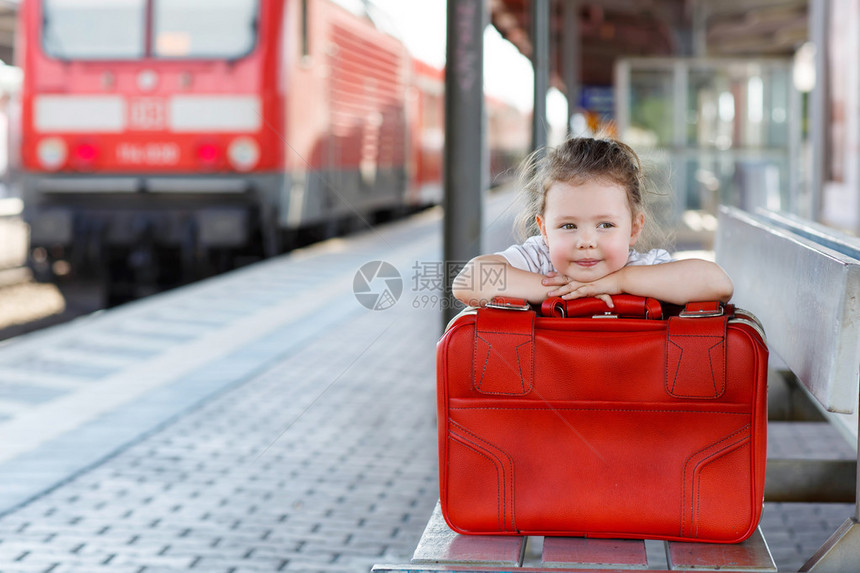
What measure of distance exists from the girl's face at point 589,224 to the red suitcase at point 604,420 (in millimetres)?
108

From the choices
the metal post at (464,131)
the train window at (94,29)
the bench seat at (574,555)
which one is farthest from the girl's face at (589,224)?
the train window at (94,29)

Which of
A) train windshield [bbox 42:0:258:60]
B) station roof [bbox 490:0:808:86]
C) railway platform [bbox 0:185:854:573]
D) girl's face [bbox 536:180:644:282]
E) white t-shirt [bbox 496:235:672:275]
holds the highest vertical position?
station roof [bbox 490:0:808:86]

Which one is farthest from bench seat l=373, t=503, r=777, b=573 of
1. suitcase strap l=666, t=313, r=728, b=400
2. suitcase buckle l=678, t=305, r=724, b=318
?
suitcase buckle l=678, t=305, r=724, b=318

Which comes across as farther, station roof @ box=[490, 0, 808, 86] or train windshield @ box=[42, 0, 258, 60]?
station roof @ box=[490, 0, 808, 86]

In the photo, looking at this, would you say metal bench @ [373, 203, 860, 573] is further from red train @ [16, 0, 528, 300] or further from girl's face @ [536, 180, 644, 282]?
red train @ [16, 0, 528, 300]

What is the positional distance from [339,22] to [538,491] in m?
9.54

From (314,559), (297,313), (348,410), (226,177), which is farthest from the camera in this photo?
(226,177)

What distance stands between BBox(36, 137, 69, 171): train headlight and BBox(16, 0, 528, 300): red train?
0.01 m

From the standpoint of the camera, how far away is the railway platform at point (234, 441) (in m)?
3.71

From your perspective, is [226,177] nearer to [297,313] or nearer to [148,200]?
[148,200]

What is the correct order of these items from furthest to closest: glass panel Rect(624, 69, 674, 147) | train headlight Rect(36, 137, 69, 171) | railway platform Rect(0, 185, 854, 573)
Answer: glass panel Rect(624, 69, 674, 147), train headlight Rect(36, 137, 69, 171), railway platform Rect(0, 185, 854, 573)

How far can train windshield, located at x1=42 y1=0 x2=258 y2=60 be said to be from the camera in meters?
9.80

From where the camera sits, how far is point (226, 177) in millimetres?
9766

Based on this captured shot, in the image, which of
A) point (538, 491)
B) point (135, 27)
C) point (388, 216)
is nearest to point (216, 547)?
point (538, 491)
